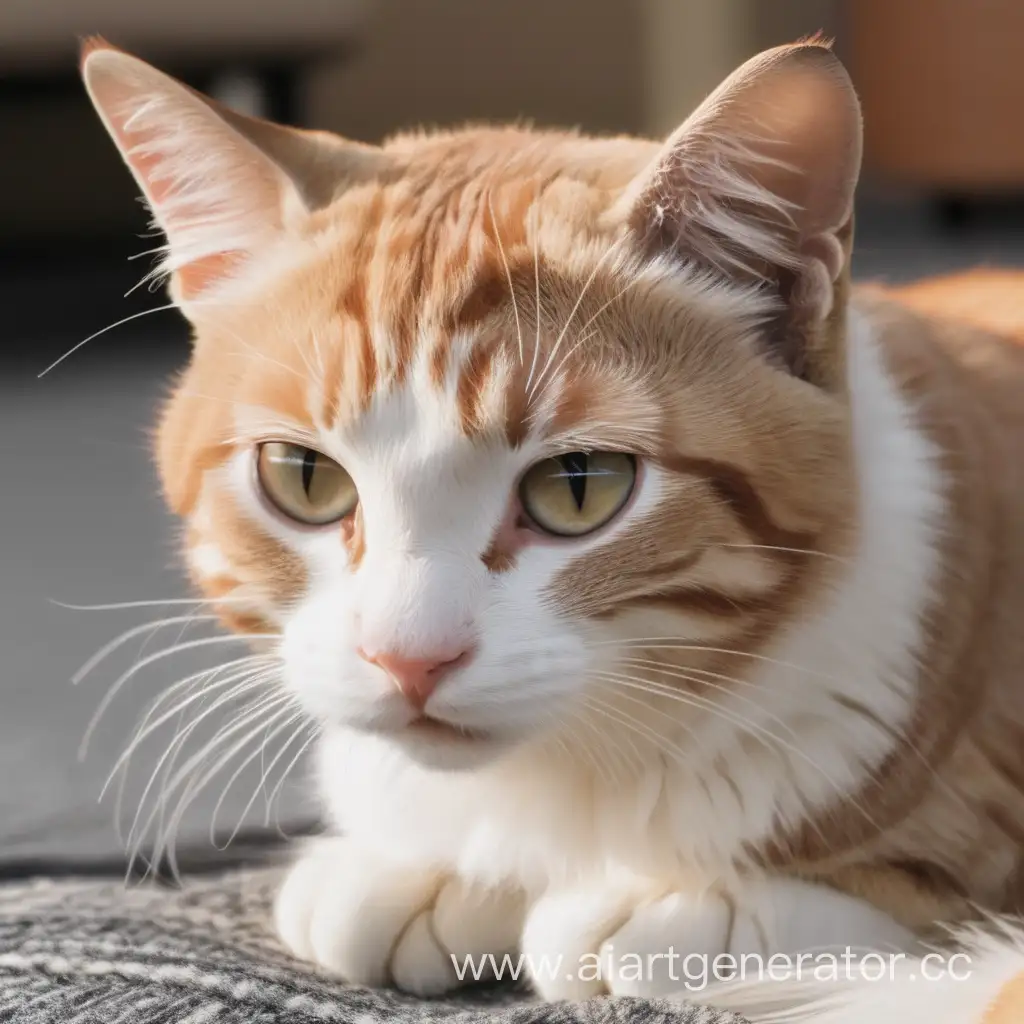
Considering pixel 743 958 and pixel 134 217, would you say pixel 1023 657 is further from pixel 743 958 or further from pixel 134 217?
pixel 134 217

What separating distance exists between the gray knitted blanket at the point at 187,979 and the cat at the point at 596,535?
1.5 inches

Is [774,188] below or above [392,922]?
above

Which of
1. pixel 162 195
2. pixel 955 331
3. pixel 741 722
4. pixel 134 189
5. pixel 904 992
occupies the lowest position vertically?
pixel 904 992

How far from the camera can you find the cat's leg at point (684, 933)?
79 centimetres

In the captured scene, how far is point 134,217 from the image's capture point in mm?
3439

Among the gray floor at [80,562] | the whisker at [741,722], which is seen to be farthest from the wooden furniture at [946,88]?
the whisker at [741,722]

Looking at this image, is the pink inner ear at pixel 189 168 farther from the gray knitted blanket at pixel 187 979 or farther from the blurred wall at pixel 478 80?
the blurred wall at pixel 478 80

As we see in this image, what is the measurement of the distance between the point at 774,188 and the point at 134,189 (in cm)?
302

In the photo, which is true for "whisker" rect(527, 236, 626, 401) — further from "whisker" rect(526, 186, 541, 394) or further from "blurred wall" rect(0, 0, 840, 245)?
"blurred wall" rect(0, 0, 840, 245)

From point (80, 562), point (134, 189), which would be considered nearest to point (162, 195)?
point (80, 562)

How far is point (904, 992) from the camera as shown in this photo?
2.41ft

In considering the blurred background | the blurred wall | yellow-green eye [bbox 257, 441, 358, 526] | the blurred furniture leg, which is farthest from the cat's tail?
the blurred wall

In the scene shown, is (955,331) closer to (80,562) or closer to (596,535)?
(596,535)

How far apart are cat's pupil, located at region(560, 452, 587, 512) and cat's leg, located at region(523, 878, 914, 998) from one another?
258 mm
